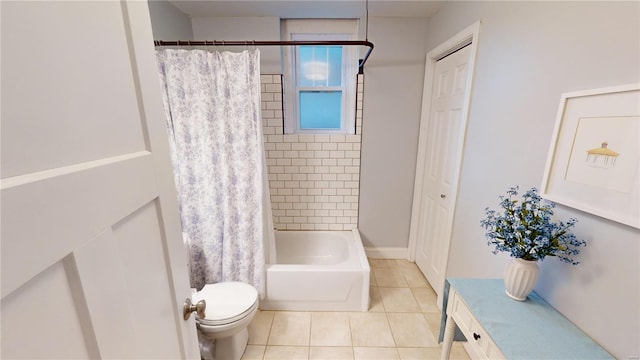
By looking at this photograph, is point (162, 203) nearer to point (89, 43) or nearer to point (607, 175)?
point (89, 43)

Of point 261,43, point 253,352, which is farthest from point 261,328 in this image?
point 261,43

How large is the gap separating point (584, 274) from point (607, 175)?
0.37 m

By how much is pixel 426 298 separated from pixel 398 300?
0.25m

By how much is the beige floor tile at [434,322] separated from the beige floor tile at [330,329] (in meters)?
0.62

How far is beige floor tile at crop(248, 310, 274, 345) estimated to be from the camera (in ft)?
5.79

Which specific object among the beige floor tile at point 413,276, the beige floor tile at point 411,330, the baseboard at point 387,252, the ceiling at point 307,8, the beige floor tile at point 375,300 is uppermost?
the ceiling at point 307,8

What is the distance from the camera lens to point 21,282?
12.1 inches

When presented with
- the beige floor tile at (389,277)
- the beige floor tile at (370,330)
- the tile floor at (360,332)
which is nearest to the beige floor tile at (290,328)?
the tile floor at (360,332)

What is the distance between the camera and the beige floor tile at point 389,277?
2363mm

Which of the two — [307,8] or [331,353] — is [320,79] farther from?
[331,353]

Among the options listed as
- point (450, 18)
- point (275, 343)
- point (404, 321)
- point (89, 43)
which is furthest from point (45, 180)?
point (450, 18)

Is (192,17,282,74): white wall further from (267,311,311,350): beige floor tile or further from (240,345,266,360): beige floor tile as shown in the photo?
(240,345,266,360): beige floor tile

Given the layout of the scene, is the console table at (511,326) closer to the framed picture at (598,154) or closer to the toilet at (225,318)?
the framed picture at (598,154)

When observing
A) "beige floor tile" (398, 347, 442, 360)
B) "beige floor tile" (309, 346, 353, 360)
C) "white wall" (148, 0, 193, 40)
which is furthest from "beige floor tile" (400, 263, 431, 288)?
"white wall" (148, 0, 193, 40)
